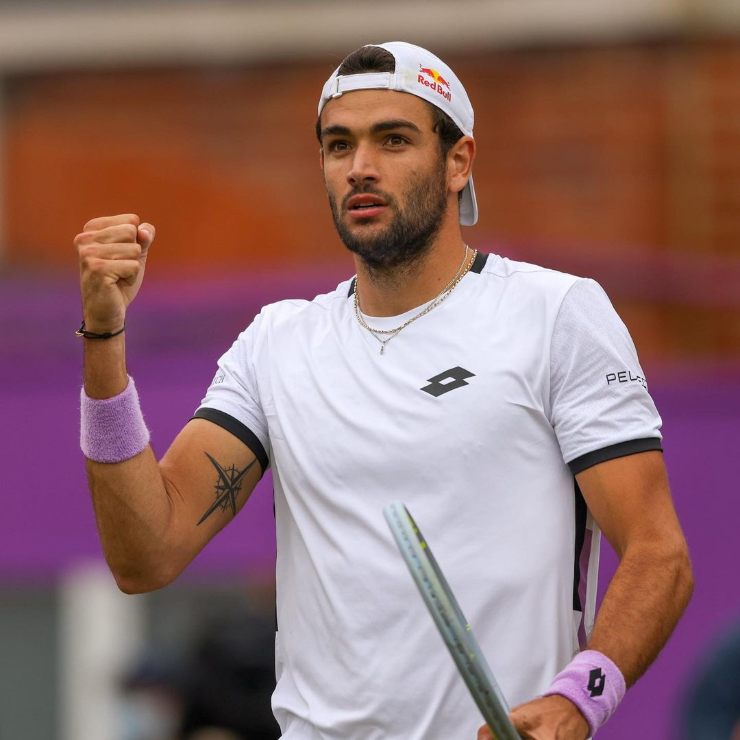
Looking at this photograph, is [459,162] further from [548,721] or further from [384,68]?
[548,721]

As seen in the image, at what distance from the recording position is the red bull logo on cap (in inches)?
213

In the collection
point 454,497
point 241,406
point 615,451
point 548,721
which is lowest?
point 548,721

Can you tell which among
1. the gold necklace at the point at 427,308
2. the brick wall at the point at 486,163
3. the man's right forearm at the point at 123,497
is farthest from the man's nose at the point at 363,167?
the brick wall at the point at 486,163

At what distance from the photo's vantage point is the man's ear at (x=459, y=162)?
5.47m

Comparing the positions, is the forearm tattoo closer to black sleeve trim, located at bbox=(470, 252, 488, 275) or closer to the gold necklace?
the gold necklace

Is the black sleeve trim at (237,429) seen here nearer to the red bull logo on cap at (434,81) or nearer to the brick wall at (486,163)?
the red bull logo on cap at (434,81)

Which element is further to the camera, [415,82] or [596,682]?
[415,82]

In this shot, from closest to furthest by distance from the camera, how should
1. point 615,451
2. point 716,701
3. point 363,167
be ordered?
point 615,451
point 363,167
point 716,701

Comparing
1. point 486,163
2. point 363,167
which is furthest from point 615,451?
point 486,163

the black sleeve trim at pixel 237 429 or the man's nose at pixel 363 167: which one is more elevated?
the man's nose at pixel 363 167

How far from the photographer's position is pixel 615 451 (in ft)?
16.4

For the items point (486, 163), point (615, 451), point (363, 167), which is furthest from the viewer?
point (486, 163)

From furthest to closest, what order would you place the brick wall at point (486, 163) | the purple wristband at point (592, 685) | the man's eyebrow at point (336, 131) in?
the brick wall at point (486, 163)
the man's eyebrow at point (336, 131)
the purple wristband at point (592, 685)

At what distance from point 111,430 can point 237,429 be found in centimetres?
45
